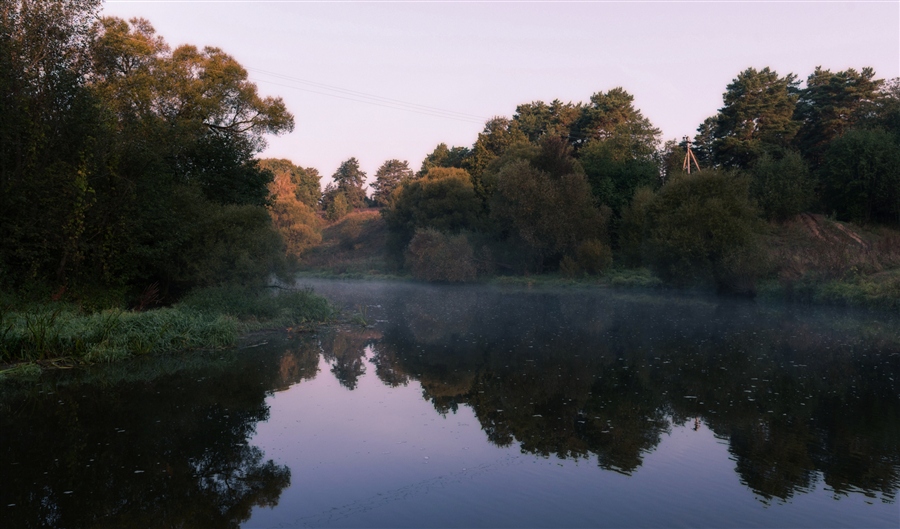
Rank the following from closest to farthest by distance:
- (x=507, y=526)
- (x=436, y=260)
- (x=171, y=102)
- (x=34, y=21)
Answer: (x=507, y=526) → (x=34, y=21) → (x=171, y=102) → (x=436, y=260)

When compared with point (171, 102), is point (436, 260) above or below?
below

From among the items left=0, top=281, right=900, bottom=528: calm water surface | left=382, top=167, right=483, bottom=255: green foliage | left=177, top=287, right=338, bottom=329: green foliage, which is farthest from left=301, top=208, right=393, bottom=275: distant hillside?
left=0, top=281, right=900, bottom=528: calm water surface

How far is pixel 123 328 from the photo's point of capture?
17.7 metres

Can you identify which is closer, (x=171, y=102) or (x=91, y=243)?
(x=91, y=243)

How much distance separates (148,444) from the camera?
10133mm

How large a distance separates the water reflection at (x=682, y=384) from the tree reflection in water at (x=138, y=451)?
3.78 metres

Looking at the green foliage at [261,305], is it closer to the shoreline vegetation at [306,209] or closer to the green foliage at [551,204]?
the shoreline vegetation at [306,209]

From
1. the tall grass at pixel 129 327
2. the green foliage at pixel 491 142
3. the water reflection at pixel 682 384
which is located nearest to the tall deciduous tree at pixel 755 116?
the green foliage at pixel 491 142

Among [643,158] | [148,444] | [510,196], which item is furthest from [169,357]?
[643,158]

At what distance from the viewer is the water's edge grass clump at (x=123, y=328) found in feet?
51.5

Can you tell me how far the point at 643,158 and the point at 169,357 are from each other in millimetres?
52044

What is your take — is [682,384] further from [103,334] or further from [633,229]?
[633,229]

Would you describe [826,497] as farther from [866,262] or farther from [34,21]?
[866,262]

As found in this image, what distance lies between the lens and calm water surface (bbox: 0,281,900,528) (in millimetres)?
7715
